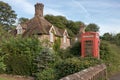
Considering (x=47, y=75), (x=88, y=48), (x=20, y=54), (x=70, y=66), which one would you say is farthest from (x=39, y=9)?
(x=70, y=66)

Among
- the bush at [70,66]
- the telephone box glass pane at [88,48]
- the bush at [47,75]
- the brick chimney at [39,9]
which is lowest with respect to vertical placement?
the bush at [47,75]

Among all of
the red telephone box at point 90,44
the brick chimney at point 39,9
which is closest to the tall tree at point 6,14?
the brick chimney at point 39,9

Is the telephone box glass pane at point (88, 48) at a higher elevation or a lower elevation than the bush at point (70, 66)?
higher

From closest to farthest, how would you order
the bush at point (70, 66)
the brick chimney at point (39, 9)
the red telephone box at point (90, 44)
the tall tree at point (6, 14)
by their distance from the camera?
the bush at point (70, 66), the red telephone box at point (90, 44), the brick chimney at point (39, 9), the tall tree at point (6, 14)

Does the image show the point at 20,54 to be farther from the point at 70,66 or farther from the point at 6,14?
the point at 6,14

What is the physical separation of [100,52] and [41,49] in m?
6.58

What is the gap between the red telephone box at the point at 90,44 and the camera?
925 inches

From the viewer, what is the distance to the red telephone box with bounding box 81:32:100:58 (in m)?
23.5

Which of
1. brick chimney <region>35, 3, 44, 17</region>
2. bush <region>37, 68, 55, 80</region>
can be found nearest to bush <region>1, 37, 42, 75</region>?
bush <region>37, 68, 55, 80</region>

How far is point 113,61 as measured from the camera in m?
26.1

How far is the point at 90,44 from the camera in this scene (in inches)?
939

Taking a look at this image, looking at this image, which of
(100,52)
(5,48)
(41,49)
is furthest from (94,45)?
(5,48)

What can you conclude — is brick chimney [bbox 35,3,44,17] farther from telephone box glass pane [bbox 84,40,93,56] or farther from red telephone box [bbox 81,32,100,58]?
telephone box glass pane [bbox 84,40,93,56]

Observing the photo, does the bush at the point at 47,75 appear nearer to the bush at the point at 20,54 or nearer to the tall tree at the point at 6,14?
the bush at the point at 20,54
